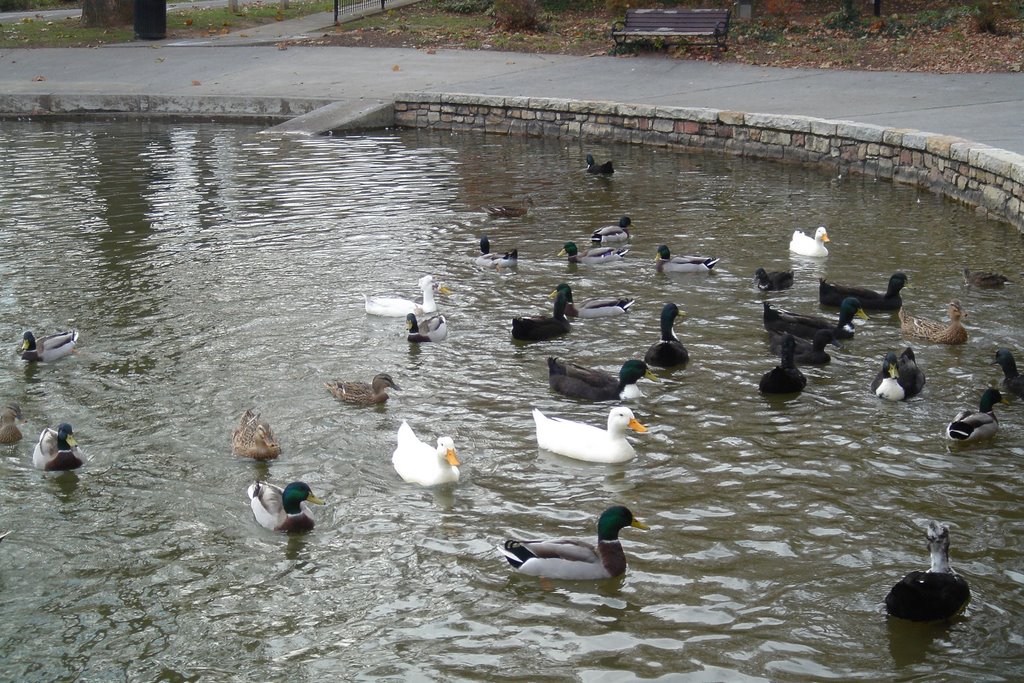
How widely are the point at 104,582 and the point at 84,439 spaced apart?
7.78 feet

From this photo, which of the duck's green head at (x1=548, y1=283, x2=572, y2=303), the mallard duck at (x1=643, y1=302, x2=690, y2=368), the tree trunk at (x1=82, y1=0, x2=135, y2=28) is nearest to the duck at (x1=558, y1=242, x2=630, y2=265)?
the duck's green head at (x1=548, y1=283, x2=572, y2=303)

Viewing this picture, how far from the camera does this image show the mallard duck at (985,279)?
12.5 metres

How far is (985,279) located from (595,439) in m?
5.85

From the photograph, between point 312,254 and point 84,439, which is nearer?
point 84,439

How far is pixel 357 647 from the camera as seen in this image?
6.60 m

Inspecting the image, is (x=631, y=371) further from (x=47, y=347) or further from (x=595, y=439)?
(x=47, y=347)

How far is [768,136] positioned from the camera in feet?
65.0

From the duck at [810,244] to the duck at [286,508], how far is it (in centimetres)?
796

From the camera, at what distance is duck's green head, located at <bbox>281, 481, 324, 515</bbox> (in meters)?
7.82

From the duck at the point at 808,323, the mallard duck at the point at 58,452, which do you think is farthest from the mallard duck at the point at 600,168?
the mallard duck at the point at 58,452

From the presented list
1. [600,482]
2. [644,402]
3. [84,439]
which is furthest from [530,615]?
[84,439]

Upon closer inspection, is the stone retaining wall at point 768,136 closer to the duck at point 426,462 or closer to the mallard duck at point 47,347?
the duck at point 426,462

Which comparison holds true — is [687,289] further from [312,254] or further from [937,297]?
[312,254]

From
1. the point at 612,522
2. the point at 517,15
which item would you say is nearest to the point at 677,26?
the point at 517,15
